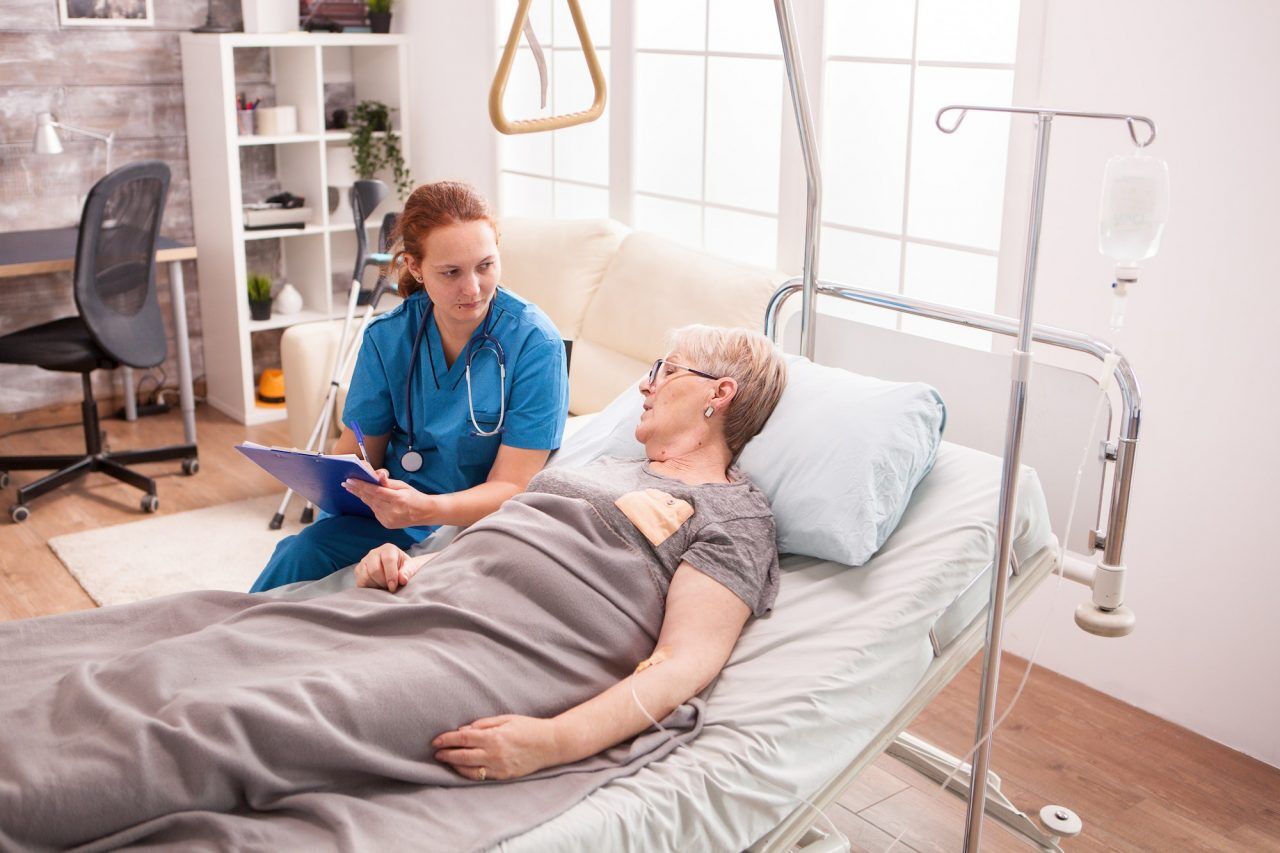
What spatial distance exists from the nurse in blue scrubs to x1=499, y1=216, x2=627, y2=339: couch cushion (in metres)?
1.32

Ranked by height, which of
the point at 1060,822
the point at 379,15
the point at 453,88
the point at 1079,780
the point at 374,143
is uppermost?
the point at 379,15

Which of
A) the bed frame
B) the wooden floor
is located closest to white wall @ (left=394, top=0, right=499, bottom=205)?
the wooden floor

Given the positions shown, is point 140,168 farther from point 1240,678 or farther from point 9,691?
point 1240,678

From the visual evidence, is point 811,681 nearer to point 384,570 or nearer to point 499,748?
point 499,748

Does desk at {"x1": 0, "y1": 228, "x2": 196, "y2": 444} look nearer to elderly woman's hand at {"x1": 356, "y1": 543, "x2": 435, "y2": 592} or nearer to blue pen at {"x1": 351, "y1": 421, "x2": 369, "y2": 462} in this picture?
blue pen at {"x1": 351, "y1": 421, "x2": 369, "y2": 462}

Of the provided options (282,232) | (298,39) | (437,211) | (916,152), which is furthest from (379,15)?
(437,211)

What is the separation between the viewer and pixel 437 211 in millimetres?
2154

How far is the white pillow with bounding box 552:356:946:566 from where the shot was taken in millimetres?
1860

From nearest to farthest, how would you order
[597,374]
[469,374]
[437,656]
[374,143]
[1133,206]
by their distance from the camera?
[1133,206] < [437,656] < [469,374] < [597,374] < [374,143]

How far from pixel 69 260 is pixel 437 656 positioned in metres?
2.89

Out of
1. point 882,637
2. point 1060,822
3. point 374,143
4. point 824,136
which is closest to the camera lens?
point 882,637

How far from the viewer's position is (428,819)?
1423 mm

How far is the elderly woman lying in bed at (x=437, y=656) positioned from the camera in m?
1.36

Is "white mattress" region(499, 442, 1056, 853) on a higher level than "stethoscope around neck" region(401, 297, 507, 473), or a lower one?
lower
